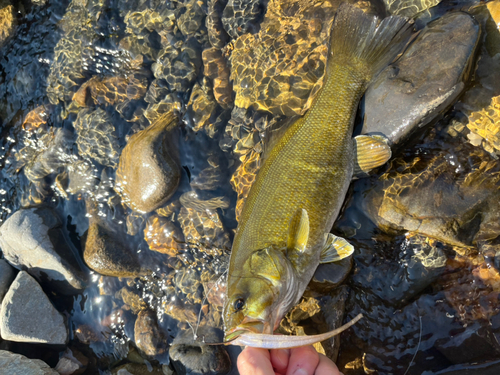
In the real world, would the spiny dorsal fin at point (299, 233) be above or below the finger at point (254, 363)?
above

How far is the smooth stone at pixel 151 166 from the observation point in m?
5.07

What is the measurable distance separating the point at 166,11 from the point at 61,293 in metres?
5.30

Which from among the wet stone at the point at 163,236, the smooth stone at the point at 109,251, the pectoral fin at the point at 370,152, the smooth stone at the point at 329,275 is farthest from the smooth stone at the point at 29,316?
the pectoral fin at the point at 370,152

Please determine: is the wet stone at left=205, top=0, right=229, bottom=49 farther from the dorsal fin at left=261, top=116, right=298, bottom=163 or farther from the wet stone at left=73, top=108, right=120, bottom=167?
the wet stone at left=73, top=108, right=120, bottom=167

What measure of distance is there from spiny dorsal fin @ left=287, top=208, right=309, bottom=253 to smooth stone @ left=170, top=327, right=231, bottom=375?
2.23m

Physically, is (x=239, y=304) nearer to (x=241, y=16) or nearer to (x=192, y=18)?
(x=241, y=16)

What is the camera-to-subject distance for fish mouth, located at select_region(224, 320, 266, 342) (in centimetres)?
293

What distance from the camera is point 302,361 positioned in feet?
10.7

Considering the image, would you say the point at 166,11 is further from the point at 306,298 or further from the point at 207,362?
the point at 207,362

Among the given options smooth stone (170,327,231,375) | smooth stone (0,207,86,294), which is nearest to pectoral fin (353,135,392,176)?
smooth stone (170,327,231,375)

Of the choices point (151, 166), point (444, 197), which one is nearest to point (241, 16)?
point (151, 166)

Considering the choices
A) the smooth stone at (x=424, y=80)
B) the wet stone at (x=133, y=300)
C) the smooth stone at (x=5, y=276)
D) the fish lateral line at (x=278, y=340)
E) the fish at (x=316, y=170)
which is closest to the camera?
the fish lateral line at (x=278, y=340)

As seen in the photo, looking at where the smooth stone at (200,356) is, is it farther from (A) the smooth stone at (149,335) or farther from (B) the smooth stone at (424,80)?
(B) the smooth stone at (424,80)

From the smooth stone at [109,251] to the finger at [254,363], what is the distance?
2.88 m
